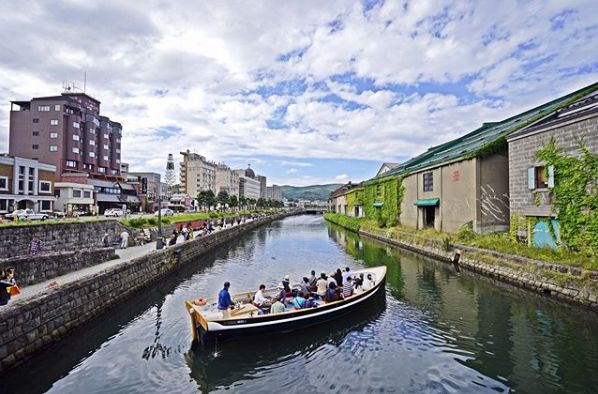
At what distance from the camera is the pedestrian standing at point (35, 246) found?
1884 cm

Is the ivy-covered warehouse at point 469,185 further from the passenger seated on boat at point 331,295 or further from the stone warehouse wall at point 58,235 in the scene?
the stone warehouse wall at point 58,235

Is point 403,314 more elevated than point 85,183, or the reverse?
point 85,183

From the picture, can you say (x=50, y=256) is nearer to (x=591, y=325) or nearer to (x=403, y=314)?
(x=403, y=314)

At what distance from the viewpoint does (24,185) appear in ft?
145

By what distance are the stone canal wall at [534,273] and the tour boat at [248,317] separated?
9.37 meters

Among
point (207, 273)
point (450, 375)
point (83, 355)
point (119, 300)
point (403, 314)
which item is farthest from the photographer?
point (207, 273)

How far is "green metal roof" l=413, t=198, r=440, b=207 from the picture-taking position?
30.5 meters

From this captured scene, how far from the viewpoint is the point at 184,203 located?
90.6m

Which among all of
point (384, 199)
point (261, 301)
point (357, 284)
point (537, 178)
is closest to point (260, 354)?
point (261, 301)

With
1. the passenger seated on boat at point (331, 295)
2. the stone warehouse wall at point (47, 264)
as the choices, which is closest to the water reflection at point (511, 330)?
the passenger seated on boat at point (331, 295)

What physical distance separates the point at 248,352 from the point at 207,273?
13.6 m

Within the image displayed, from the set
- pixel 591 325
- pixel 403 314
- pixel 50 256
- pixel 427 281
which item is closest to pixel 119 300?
pixel 50 256

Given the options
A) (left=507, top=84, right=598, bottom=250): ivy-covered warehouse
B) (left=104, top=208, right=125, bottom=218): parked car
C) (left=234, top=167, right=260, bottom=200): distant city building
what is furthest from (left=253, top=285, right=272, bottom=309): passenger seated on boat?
(left=234, top=167, right=260, bottom=200): distant city building

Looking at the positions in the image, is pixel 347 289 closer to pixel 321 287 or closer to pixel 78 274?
pixel 321 287
